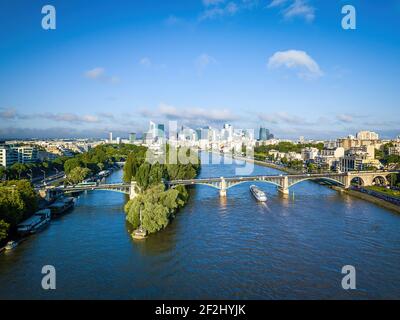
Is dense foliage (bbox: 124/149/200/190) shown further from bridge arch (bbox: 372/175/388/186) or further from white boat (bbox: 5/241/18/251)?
bridge arch (bbox: 372/175/388/186)

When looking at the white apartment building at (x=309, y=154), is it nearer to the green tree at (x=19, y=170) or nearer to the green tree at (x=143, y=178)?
the green tree at (x=143, y=178)

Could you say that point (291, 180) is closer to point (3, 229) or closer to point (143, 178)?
point (143, 178)

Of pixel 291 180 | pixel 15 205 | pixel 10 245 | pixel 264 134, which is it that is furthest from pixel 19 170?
pixel 264 134

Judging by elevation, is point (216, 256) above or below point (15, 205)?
below

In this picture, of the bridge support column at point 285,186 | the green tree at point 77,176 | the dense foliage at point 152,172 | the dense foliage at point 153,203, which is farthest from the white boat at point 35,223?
the bridge support column at point 285,186

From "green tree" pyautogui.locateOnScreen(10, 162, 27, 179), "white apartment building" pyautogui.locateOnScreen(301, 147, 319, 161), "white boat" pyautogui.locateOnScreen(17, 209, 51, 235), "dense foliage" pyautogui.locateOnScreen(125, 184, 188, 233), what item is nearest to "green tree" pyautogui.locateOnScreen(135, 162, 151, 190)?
"dense foliage" pyautogui.locateOnScreen(125, 184, 188, 233)

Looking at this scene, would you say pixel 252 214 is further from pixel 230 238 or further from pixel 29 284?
pixel 29 284
